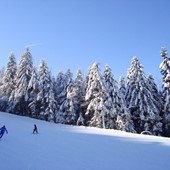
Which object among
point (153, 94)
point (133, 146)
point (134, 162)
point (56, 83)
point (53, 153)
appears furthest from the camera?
point (56, 83)

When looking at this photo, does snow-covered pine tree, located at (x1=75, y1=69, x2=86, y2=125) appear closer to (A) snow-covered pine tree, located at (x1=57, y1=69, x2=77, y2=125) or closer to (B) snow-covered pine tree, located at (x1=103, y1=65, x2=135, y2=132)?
(A) snow-covered pine tree, located at (x1=57, y1=69, x2=77, y2=125)

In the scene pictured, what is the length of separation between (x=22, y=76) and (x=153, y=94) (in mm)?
24437

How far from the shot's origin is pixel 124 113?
133 ft

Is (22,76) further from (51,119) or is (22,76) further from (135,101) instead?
(135,101)

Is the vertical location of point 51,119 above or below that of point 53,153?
above

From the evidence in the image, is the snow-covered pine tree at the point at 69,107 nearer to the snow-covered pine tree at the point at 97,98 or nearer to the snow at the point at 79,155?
the snow-covered pine tree at the point at 97,98

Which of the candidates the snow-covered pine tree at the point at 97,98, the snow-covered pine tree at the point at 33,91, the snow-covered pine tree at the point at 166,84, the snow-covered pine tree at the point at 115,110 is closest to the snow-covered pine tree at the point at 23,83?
the snow-covered pine tree at the point at 33,91

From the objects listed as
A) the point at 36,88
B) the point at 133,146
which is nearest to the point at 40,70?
the point at 36,88

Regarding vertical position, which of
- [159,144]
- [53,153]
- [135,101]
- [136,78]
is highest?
[136,78]

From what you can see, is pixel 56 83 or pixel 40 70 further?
pixel 56 83

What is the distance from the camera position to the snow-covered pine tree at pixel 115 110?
4066 centimetres

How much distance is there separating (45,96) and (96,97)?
10.1 m

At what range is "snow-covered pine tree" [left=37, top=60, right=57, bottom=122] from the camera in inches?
1845

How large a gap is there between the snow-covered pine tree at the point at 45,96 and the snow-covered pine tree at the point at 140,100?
45.4 ft
